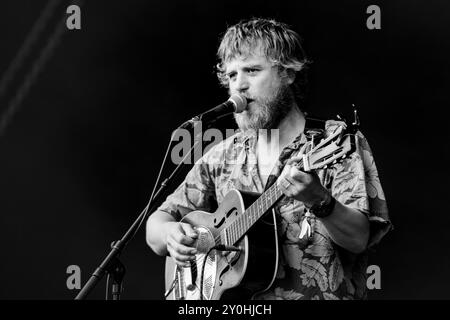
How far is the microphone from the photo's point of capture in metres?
2.52

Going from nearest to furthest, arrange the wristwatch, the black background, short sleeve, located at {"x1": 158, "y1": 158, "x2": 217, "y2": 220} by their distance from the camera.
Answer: the wristwatch, short sleeve, located at {"x1": 158, "y1": 158, "x2": 217, "y2": 220}, the black background

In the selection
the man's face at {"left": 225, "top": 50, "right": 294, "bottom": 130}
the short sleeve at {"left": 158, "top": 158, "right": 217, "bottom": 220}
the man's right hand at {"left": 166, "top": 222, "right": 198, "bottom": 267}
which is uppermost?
the man's face at {"left": 225, "top": 50, "right": 294, "bottom": 130}

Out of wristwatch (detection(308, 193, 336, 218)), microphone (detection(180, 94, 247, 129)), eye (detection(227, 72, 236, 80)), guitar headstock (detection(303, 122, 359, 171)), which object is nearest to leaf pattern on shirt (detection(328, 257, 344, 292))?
wristwatch (detection(308, 193, 336, 218))

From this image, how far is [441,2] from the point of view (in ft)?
12.1

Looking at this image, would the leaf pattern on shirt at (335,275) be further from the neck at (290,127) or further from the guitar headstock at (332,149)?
the neck at (290,127)

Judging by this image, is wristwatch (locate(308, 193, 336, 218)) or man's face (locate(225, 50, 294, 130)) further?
man's face (locate(225, 50, 294, 130))

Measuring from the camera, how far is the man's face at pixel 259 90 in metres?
2.85

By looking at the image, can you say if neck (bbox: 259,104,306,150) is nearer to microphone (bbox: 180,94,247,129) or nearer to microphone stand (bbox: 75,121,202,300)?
microphone (bbox: 180,94,247,129)

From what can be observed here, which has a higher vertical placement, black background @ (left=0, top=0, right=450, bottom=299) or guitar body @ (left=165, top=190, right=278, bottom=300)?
black background @ (left=0, top=0, right=450, bottom=299)

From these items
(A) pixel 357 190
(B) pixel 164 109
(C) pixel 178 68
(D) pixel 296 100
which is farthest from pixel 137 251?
(A) pixel 357 190

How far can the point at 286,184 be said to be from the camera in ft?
7.39

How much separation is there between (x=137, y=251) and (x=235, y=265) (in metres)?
1.75

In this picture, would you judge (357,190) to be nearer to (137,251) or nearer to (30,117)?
(137,251)

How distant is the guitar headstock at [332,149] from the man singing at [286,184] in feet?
0.16
